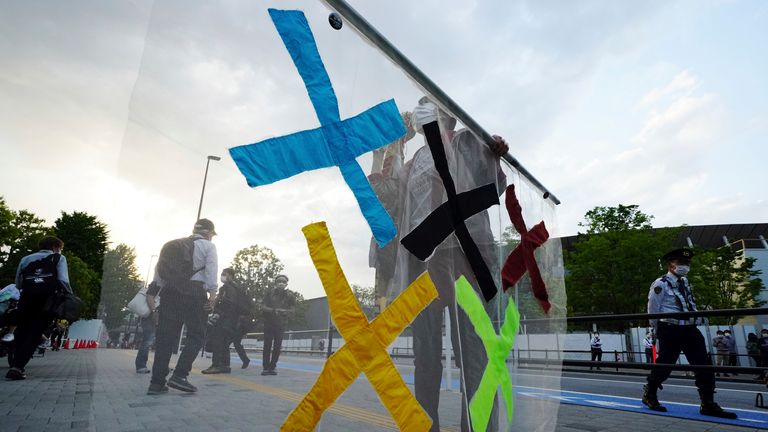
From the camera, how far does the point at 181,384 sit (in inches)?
52.6

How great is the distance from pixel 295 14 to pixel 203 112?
18.9 inches

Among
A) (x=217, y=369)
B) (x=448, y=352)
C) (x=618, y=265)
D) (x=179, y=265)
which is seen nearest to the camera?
(x=179, y=265)

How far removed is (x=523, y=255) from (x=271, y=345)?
1692mm

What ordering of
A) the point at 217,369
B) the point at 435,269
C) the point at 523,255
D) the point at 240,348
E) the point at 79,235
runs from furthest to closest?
the point at 79,235 → the point at 523,255 → the point at 435,269 → the point at 240,348 → the point at 217,369

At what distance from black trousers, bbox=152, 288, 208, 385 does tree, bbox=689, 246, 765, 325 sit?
89.3 ft

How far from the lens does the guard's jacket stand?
15.3 ft

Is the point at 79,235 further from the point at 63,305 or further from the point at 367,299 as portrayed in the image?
the point at 367,299

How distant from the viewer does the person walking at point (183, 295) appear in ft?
4.13

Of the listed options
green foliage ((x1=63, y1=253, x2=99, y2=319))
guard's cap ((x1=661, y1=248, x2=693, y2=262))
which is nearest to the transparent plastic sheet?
guard's cap ((x1=661, y1=248, x2=693, y2=262))

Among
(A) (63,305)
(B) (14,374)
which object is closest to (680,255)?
(A) (63,305)

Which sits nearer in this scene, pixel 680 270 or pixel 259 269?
pixel 259 269

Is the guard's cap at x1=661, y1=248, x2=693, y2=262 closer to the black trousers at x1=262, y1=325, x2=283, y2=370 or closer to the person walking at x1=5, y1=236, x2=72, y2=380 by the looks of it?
the black trousers at x1=262, y1=325, x2=283, y2=370

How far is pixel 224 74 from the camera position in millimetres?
1414

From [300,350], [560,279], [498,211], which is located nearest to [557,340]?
[560,279]
